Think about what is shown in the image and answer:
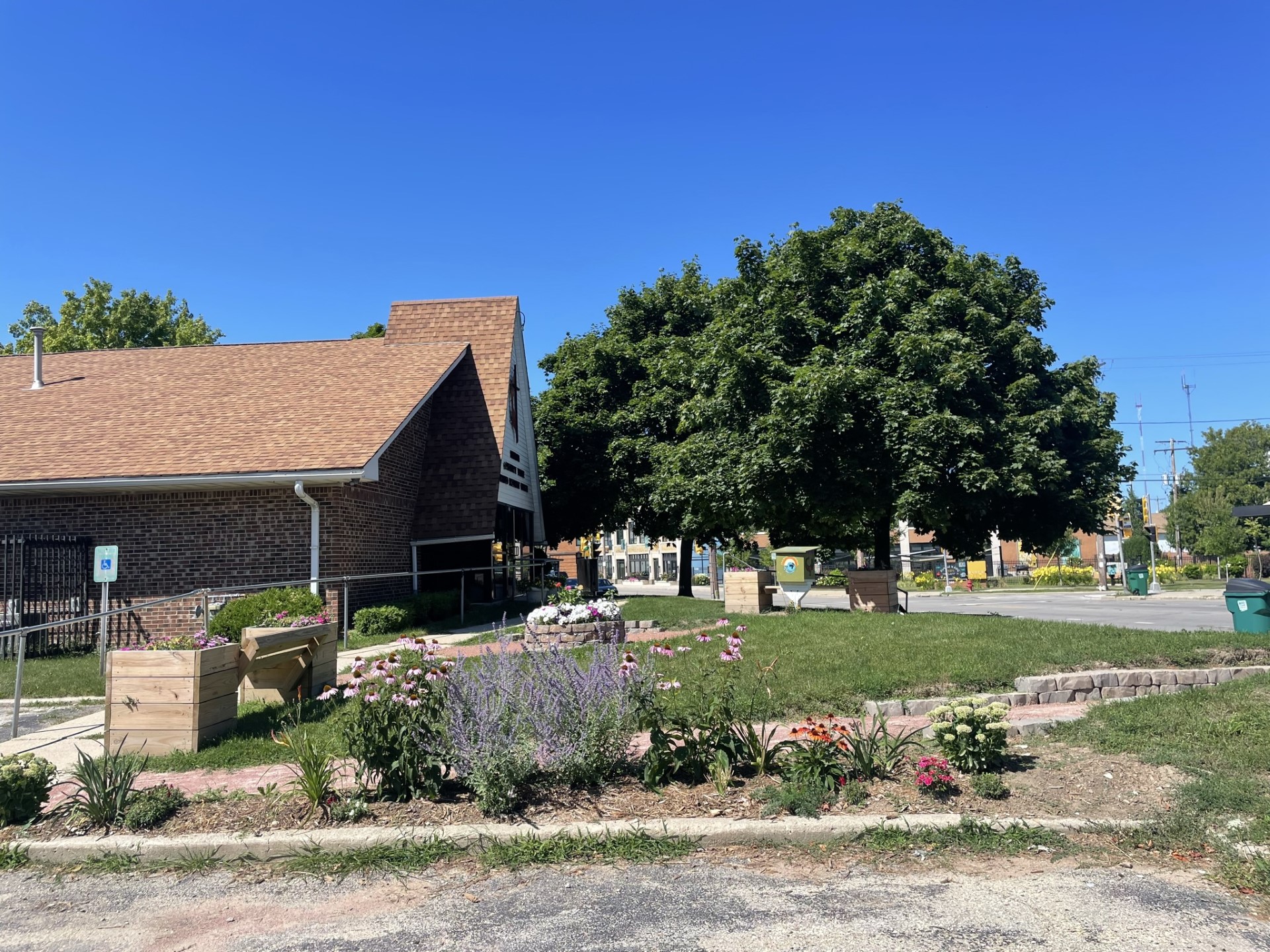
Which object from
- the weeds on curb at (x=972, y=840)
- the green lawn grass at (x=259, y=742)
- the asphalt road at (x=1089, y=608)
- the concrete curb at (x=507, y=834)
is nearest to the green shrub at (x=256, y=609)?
the green lawn grass at (x=259, y=742)

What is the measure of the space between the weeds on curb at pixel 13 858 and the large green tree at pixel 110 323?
33024 millimetres

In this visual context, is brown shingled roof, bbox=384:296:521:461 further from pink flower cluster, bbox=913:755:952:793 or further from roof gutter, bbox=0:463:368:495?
pink flower cluster, bbox=913:755:952:793

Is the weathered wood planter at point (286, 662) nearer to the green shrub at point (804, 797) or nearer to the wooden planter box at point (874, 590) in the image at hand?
the green shrub at point (804, 797)

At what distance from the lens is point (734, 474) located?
59.5 ft

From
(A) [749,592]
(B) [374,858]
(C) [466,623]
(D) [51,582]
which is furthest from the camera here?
(C) [466,623]

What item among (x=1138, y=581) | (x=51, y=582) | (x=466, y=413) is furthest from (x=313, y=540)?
(x=1138, y=581)

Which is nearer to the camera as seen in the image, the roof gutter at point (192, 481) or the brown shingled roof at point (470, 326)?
the roof gutter at point (192, 481)

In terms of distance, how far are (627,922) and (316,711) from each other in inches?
214

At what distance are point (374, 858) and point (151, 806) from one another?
1.69m

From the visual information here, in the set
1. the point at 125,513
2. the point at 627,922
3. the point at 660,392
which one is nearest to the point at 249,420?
the point at 125,513

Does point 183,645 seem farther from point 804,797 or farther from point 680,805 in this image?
point 804,797

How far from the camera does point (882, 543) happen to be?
63.3 feet

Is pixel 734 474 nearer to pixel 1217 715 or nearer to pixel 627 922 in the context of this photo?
pixel 1217 715

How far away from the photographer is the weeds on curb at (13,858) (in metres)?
5.11
